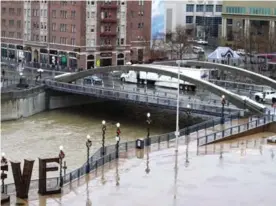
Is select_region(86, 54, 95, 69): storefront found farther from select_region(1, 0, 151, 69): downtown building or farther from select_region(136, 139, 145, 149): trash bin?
select_region(136, 139, 145, 149): trash bin

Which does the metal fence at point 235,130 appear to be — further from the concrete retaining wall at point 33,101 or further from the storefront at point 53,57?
the storefront at point 53,57

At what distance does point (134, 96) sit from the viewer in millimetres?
67250

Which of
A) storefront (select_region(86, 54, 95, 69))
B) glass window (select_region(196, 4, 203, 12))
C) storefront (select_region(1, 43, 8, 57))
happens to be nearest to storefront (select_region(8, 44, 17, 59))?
storefront (select_region(1, 43, 8, 57))

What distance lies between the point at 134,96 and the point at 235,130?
1750cm

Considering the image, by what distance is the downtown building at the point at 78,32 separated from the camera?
323 feet

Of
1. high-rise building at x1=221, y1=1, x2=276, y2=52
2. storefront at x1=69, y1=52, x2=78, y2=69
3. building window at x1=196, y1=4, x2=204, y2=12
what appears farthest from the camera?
building window at x1=196, y1=4, x2=204, y2=12

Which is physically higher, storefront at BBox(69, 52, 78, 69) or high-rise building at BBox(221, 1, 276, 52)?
high-rise building at BBox(221, 1, 276, 52)

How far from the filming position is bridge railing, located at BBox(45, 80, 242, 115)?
6091cm

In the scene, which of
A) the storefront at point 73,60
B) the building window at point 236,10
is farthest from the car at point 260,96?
the building window at point 236,10

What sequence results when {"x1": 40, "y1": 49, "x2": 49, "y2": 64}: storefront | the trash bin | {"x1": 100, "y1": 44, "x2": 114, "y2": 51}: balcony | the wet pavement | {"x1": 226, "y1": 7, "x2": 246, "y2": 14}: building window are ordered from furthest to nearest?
{"x1": 226, "y1": 7, "x2": 246, "y2": 14}: building window < {"x1": 40, "y1": 49, "x2": 49, "y2": 64}: storefront < {"x1": 100, "y1": 44, "x2": 114, "y2": 51}: balcony < the trash bin < the wet pavement

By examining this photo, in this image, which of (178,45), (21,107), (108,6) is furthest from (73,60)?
(21,107)

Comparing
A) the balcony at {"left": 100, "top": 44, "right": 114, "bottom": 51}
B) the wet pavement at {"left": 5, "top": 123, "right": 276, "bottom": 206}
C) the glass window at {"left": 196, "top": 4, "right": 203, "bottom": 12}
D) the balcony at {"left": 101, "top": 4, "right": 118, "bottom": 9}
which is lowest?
the wet pavement at {"left": 5, "top": 123, "right": 276, "bottom": 206}

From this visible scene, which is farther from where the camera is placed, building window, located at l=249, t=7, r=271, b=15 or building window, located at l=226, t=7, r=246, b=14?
building window, located at l=226, t=7, r=246, b=14

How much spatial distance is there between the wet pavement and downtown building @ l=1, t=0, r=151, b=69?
5328 cm
